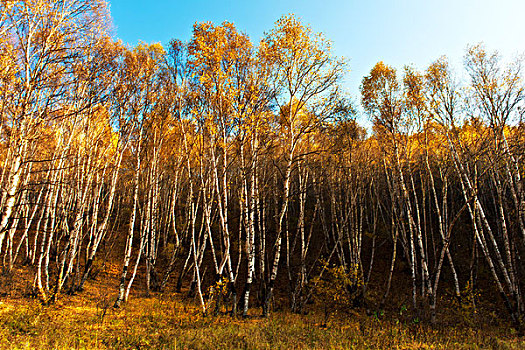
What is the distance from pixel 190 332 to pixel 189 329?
1.43 ft

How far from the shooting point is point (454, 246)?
1734 cm

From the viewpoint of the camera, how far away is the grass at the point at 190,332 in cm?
561

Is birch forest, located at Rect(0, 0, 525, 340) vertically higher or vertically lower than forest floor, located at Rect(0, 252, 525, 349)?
higher

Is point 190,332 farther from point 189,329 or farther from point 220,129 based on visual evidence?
point 220,129

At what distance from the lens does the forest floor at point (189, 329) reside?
223 inches

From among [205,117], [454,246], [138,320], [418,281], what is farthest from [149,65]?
[454,246]

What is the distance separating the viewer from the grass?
561 centimetres

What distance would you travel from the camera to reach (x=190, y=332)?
21.1 ft

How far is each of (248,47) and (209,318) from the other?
901cm

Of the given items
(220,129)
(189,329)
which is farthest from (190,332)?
(220,129)

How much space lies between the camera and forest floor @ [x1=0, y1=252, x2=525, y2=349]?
18.5ft

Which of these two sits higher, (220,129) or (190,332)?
(220,129)

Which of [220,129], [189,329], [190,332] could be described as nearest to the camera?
[190,332]

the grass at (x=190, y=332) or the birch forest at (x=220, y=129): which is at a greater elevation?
the birch forest at (x=220, y=129)
